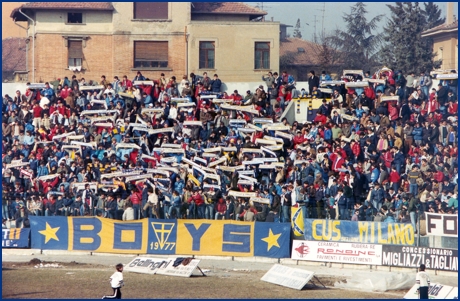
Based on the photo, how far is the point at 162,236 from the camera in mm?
31219

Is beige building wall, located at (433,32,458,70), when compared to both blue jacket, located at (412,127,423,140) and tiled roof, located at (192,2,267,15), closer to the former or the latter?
tiled roof, located at (192,2,267,15)

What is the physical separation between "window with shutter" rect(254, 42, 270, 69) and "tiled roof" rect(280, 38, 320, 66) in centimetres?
1169

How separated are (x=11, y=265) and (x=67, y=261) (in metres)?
2.03

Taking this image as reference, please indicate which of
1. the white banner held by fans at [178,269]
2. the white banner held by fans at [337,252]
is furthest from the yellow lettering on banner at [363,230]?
the white banner held by fans at [178,269]

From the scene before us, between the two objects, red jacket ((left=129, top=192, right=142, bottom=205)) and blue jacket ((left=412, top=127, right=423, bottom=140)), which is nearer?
blue jacket ((left=412, top=127, right=423, bottom=140))

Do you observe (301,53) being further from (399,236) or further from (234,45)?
(399,236)

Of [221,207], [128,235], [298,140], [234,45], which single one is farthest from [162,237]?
[234,45]

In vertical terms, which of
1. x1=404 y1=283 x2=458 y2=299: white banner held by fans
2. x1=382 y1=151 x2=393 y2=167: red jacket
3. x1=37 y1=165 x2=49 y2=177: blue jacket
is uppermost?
x1=382 y1=151 x2=393 y2=167: red jacket

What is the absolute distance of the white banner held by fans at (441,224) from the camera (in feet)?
87.0

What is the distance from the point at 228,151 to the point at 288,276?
928 cm

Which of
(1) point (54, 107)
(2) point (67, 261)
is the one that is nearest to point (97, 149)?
(1) point (54, 107)

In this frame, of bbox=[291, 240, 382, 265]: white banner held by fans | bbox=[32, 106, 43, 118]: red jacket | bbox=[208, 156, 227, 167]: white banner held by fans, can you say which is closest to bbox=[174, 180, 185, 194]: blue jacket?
bbox=[208, 156, 227, 167]: white banner held by fans

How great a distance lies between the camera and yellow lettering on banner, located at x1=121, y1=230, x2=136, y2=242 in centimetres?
3162

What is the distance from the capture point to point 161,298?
2441 centimetres
